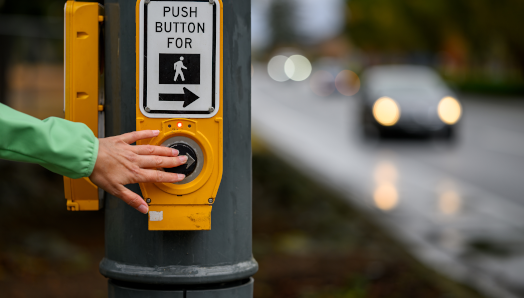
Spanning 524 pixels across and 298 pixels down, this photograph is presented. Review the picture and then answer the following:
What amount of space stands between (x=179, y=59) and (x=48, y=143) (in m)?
0.40

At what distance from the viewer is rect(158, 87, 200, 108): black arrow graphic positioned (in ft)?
5.74

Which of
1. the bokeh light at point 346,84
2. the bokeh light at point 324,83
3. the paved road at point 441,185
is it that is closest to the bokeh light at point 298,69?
the bokeh light at point 346,84

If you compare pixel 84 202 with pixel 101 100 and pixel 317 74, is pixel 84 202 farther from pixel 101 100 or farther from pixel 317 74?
pixel 317 74

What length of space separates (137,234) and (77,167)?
328mm

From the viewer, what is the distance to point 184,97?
1.75 m

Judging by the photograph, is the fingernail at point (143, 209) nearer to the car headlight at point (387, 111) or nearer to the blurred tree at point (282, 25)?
the car headlight at point (387, 111)

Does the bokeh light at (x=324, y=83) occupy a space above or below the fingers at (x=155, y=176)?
above

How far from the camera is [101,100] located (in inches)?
76.7

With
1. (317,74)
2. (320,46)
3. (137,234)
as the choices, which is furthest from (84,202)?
(320,46)

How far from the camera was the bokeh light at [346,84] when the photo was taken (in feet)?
130

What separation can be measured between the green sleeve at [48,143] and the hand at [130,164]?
0.03 m

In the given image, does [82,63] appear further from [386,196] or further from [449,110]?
[449,110]

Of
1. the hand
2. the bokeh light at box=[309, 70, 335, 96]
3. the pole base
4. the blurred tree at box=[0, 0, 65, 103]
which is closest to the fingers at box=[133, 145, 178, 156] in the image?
the hand

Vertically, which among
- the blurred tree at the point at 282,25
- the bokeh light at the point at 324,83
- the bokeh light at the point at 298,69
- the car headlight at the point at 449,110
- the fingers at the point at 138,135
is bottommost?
the car headlight at the point at 449,110
